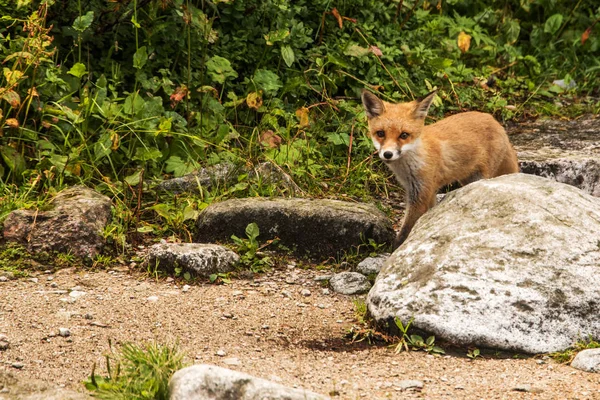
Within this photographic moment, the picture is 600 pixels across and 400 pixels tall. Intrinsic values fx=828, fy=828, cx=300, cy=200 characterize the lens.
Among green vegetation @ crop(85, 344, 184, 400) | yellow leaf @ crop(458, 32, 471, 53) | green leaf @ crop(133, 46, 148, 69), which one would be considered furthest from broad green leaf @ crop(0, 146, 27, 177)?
yellow leaf @ crop(458, 32, 471, 53)

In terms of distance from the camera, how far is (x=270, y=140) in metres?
6.64

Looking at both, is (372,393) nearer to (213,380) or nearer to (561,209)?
(213,380)

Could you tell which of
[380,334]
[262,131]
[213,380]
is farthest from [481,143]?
[213,380]

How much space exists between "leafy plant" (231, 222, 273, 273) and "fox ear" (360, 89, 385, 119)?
1172 mm

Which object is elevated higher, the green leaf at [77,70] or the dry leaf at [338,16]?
the dry leaf at [338,16]

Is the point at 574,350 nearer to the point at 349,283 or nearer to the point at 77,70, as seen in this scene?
the point at 349,283

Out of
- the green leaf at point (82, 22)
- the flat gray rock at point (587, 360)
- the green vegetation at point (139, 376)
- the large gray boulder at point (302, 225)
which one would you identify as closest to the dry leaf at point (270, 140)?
the large gray boulder at point (302, 225)

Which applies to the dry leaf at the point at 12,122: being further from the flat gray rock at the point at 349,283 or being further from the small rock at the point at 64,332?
the flat gray rock at the point at 349,283

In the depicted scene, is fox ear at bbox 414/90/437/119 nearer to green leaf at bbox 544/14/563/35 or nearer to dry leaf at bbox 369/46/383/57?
dry leaf at bbox 369/46/383/57

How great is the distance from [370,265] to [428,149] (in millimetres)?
1000

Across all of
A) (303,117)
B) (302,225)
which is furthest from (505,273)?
(303,117)

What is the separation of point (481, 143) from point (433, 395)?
2.87 metres

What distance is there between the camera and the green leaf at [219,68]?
6.80 metres

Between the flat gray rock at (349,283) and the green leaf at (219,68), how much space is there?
2275 millimetres
